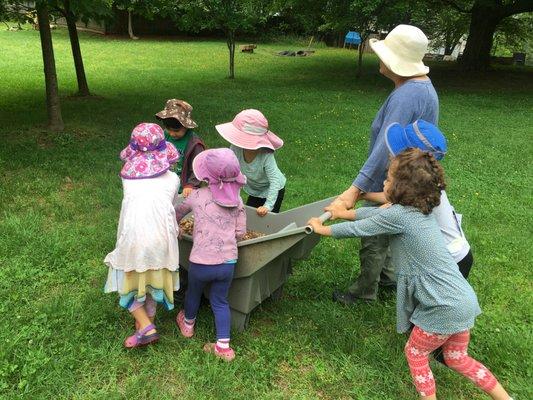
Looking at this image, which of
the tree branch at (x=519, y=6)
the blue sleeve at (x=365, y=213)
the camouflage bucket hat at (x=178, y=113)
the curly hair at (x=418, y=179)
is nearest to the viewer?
the curly hair at (x=418, y=179)

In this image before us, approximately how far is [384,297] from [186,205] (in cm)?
174

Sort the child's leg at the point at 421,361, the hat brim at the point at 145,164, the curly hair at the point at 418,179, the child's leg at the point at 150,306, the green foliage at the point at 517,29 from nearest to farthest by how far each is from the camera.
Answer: the curly hair at the point at 418,179
the child's leg at the point at 421,361
the hat brim at the point at 145,164
the child's leg at the point at 150,306
the green foliage at the point at 517,29

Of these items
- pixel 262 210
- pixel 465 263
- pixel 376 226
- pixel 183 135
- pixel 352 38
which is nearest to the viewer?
pixel 376 226

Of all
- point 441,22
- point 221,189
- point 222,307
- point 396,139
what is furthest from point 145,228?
point 441,22

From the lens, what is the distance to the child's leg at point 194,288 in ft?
9.57

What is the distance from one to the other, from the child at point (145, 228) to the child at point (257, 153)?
2.17 ft

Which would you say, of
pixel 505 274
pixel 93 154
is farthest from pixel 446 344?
pixel 93 154

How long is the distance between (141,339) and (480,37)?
1861cm

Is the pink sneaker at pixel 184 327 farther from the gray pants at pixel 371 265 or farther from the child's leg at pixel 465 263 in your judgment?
the child's leg at pixel 465 263

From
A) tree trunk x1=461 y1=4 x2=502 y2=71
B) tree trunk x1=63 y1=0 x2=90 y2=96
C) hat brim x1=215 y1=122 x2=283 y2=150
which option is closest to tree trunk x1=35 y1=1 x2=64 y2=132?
tree trunk x1=63 y1=0 x2=90 y2=96

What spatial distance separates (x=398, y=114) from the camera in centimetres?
285

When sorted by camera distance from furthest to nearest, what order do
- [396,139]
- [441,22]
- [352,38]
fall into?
[352,38], [441,22], [396,139]

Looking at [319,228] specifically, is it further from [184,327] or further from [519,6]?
[519,6]

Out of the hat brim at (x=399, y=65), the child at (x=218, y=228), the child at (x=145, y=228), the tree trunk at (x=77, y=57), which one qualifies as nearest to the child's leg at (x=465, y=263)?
the hat brim at (x=399, y=65)
